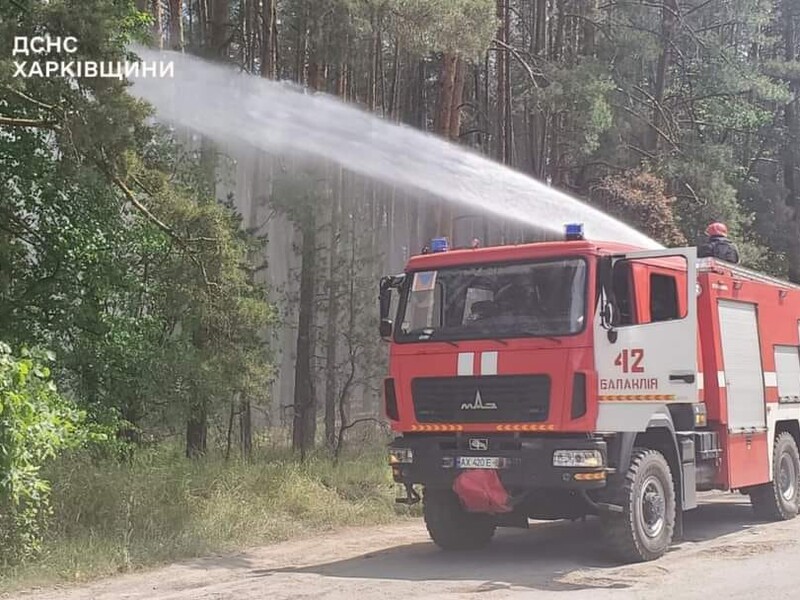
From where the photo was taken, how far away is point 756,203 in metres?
28.9

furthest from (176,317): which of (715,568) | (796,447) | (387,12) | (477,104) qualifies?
(477,104)

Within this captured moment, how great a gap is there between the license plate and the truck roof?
1818 mm

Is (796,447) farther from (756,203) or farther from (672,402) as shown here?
(756,203)

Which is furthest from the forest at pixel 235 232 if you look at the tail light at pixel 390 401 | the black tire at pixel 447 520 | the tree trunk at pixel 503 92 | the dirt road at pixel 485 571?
the tail light at pixel 390 401

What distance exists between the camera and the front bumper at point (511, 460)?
795cm

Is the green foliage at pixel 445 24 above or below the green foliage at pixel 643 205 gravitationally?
above

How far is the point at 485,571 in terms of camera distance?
8.27 meters

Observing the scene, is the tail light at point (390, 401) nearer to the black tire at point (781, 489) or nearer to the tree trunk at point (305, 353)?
the black tire at point (781, 489)

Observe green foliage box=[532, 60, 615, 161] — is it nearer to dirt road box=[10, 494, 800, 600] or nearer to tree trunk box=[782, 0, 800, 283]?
dirt road box=[10, 494, 800, 600]

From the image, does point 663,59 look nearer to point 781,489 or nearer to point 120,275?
point 781,489

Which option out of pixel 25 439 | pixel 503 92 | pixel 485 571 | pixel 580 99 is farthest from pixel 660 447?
pixel 503 92

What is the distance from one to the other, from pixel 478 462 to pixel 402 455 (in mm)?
824

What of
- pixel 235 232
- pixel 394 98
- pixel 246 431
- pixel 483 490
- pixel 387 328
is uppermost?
pixel 394 98

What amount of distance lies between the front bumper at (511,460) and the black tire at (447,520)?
64cm
